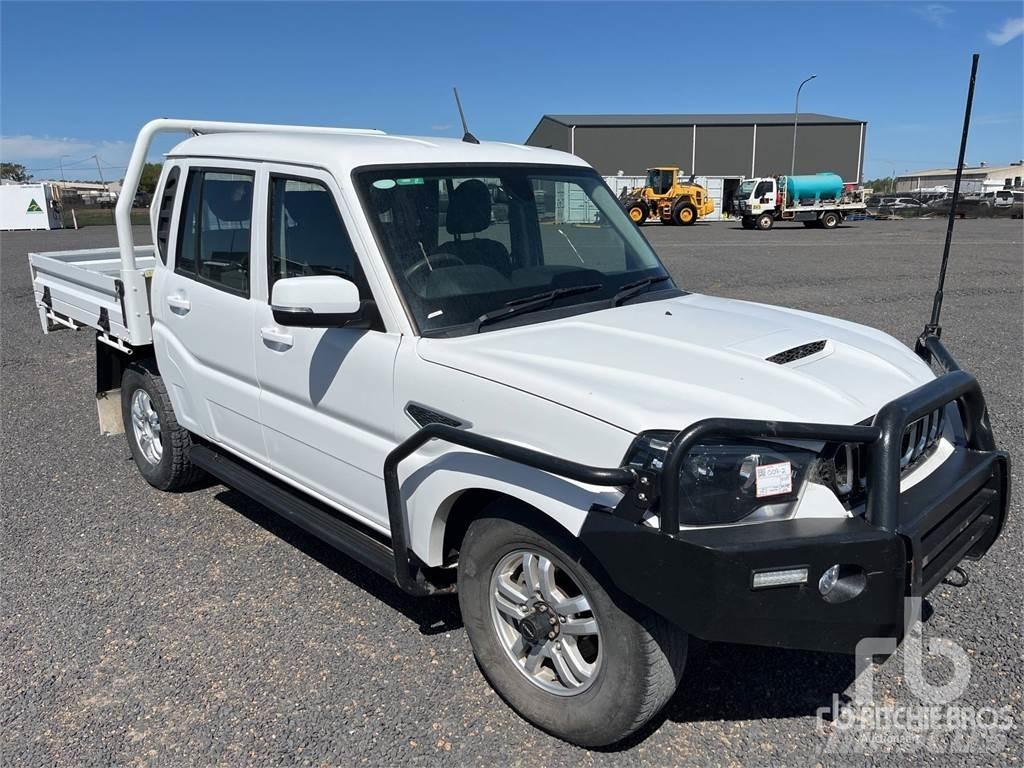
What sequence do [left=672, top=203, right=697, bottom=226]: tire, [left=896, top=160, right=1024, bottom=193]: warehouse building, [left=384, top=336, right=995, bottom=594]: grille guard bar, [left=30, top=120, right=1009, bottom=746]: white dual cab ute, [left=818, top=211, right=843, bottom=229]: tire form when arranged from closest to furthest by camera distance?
[left=384, top=336, right=995, bottom=594]: grille guard bar
[left=30, top=120, right=1009, bottom=746]: white dual cab ute
[left=818, top=211, right=843, bottom=229]: tire
[left=672, top=203, right=697, bottom=226]: tire
[left=896, top=160, right=1024, bottom=193]: warehouse building

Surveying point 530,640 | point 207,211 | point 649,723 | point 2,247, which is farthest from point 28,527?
point 2,247

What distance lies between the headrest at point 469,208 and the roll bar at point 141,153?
1374 millimetres

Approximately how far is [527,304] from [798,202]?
3973 centimetres

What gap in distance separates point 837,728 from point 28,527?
4.50 m

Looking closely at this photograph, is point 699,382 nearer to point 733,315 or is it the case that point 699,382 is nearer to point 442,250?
point 733,315

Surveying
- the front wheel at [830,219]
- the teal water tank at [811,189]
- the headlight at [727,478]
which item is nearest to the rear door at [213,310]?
the headlight at [727,478]

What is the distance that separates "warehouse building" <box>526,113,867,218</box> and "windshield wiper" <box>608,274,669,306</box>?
63.9 meters

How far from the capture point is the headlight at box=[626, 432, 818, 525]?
7.93 ft

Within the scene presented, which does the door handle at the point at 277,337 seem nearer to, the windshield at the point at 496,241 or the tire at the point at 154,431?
the windshield at the point at 496,241

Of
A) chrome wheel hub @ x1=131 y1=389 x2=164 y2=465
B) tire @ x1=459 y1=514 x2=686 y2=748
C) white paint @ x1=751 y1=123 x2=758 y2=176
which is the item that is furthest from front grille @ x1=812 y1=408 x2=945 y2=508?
white paint @ x1=751 y1=123 x2=758 y2=176

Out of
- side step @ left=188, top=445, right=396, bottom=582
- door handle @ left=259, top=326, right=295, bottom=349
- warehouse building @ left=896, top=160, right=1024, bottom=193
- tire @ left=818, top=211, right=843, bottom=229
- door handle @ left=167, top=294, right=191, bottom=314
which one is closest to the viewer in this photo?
side step @ left=188, top=445, right=396, bottom=582

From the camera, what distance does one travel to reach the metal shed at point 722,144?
216 feet

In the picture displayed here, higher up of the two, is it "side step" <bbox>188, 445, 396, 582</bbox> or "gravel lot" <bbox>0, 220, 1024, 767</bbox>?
"side step" <bbox>188, 445, 396, 582</bbox>

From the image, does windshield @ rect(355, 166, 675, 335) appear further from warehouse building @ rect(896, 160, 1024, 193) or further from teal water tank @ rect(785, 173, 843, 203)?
warehouse building @ rect(896, 160, 1024, 193)
